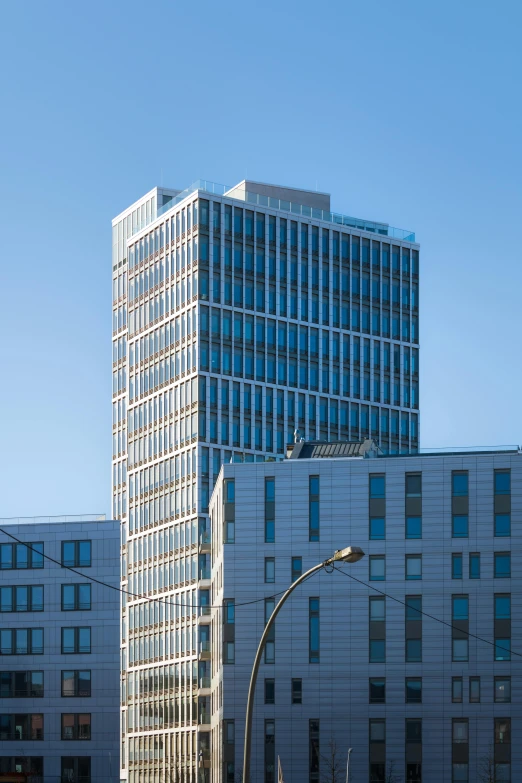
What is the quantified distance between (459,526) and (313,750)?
60.8 feet

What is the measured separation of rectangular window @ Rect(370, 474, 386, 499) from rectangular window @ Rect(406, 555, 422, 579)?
4.76 metres

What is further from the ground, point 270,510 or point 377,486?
point 377,486

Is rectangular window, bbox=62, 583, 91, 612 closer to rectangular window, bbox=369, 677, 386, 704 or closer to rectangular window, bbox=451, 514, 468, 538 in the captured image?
rectangular window, bbox=369, 677, 386, 704

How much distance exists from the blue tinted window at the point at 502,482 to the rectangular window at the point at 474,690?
42.5 feet

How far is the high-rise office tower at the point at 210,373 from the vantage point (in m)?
178

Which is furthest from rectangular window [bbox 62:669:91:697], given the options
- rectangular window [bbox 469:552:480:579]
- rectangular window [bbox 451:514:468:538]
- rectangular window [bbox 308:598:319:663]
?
rectangular window [bbox 469:552:480:579]

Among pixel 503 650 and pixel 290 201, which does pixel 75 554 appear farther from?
pixel 290 201

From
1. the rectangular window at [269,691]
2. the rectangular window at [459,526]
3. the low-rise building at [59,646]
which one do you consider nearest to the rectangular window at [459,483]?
the rectangular window at [459,526]

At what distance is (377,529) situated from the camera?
12175 centimetres

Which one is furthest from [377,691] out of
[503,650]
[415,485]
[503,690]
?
[415,485]

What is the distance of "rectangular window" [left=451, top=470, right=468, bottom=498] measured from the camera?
396 ft

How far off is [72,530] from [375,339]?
74.8 m

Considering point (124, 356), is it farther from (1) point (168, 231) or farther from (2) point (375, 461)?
(2) point (375, 461)

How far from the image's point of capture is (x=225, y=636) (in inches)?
4902
